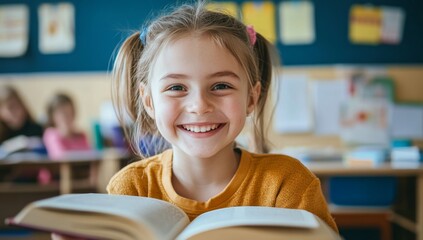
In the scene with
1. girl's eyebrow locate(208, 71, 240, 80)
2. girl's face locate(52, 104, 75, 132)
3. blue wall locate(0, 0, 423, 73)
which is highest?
girl's eyebrow locate(208, 71, 240, 80)

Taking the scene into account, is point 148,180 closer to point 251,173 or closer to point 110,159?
point 251,173

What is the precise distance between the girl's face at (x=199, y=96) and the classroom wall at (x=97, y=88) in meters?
2.71

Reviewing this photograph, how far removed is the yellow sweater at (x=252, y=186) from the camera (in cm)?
96

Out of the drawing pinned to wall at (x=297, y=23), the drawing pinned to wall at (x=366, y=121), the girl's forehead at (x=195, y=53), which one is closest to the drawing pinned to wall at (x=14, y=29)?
the drawing pinned to wall at (x=297, y=23)

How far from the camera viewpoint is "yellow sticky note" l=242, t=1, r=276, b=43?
3949 mm

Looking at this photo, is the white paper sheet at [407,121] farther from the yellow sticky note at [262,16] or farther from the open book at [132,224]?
the open book at [132,224]

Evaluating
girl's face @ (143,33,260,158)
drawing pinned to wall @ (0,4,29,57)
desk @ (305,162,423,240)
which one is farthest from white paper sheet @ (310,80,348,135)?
girl's face @ (143,33,260,158)

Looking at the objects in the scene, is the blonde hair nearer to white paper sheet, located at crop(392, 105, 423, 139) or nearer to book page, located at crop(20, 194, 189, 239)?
book page, located at crop(20, 194, 189, 239)

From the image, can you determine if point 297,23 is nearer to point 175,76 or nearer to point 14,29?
point 14,29

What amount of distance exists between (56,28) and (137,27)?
65cm

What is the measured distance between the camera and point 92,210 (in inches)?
26.0

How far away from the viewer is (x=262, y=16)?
3.95m

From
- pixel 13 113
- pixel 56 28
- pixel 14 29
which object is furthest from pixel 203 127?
pixel 14 29

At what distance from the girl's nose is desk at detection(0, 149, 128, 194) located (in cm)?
235
